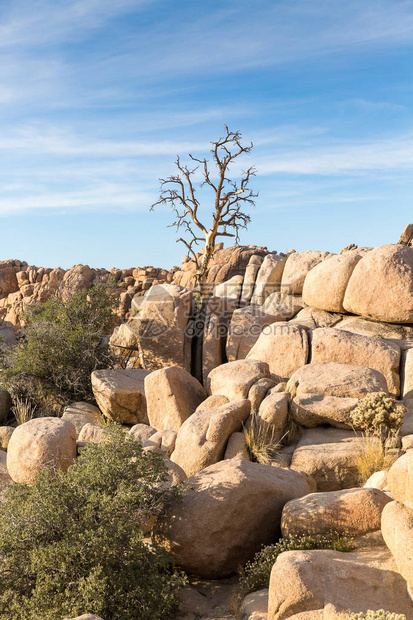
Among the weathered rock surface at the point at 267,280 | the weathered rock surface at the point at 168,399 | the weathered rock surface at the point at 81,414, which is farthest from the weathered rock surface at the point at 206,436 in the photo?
the weathered rock surface at the point at 267,280

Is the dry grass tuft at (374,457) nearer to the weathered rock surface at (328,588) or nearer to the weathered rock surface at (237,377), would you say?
the weathered rock surface at (237,377)

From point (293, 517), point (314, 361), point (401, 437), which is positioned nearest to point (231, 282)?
point (314, 361)

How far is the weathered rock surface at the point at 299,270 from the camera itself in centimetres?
2239

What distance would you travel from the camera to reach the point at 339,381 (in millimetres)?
13539

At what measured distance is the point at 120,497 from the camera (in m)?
8.40

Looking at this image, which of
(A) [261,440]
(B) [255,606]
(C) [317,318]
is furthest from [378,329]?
(B) [255,606]

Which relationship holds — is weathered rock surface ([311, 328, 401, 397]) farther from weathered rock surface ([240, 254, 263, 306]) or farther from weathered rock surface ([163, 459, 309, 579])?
weathered rock surface ([240, 254, 263, 306])

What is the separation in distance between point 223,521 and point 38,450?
532 centimetres

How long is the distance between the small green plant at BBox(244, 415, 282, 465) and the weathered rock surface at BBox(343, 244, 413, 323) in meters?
6.71

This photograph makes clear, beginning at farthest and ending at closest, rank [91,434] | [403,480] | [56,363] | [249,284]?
[249,284] → [56,363] → [91,434] → [403,480]

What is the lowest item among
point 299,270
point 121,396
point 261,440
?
point 261,440

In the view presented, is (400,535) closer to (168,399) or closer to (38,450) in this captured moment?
(38,450)

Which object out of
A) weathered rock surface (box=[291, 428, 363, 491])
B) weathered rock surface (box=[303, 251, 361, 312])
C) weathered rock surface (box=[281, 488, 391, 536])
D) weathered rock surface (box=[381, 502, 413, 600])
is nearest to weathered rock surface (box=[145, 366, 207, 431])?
weathered rock surface (box=[291, 428, 363, 491])

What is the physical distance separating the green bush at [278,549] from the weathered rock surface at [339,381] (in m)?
5.16
